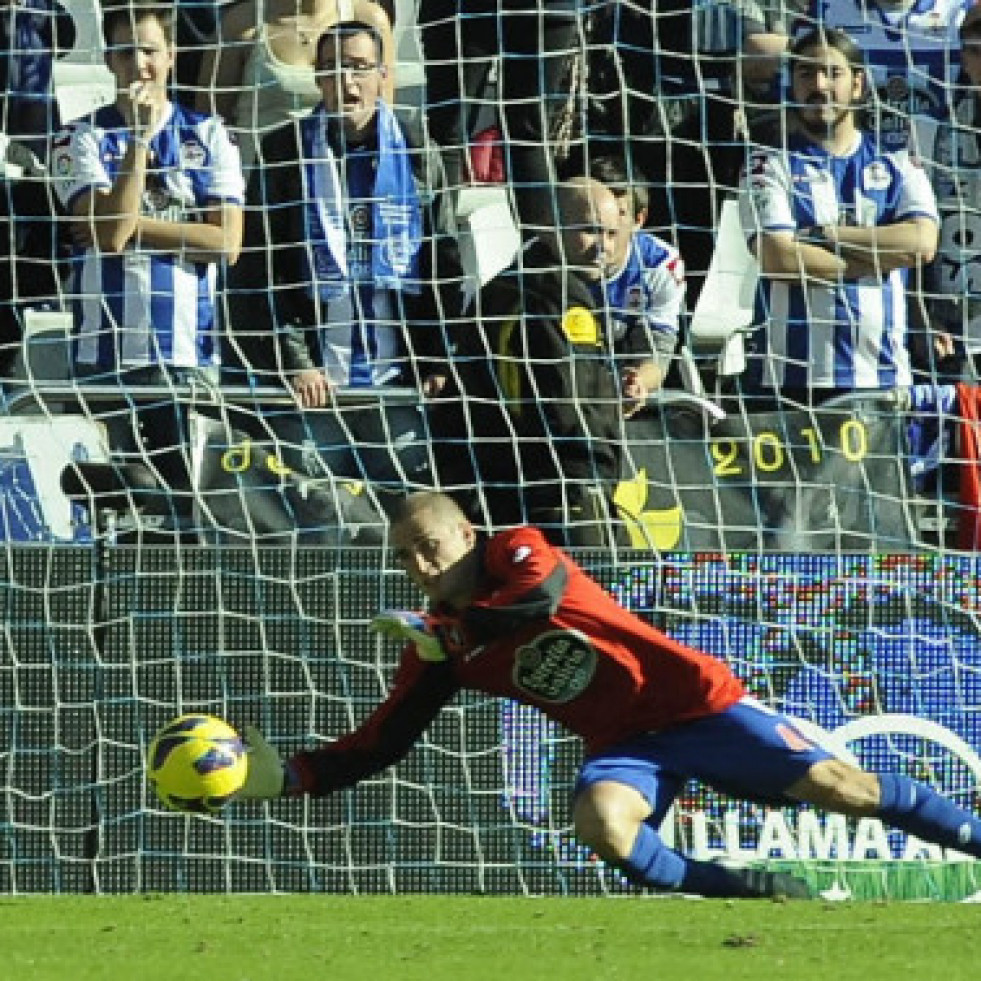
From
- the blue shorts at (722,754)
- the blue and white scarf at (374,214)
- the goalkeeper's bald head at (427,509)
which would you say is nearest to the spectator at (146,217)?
the blue and white scarf at (374,214)

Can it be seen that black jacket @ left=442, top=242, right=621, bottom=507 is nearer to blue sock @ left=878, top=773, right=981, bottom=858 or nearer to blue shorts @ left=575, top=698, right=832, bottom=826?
blue shorts @ left=575, top=698, right=832, bottom=826

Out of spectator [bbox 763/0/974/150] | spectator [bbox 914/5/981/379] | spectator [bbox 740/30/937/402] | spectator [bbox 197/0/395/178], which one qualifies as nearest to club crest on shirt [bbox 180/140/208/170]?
spectator [bbox 197/0/395/178]

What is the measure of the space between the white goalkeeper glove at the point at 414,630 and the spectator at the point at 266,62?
327 centimetres

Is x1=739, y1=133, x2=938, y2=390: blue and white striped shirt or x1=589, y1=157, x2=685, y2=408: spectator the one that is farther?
x1=739, y1=133, x2=938, y2=390: blue and white striped shirt

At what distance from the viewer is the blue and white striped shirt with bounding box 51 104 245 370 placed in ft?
29.1

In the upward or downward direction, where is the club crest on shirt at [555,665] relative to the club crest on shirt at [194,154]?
downward

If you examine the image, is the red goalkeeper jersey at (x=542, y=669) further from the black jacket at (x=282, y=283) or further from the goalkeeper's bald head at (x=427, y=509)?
the black jacket at (x=282, y=283)

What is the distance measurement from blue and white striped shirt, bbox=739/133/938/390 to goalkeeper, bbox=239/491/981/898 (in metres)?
2.42

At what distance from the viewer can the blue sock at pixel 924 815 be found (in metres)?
6.83

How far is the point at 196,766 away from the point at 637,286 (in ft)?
10.5

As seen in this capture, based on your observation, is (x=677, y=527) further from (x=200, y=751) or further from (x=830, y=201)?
(x=200, y=751)

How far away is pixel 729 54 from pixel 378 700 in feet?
10.1

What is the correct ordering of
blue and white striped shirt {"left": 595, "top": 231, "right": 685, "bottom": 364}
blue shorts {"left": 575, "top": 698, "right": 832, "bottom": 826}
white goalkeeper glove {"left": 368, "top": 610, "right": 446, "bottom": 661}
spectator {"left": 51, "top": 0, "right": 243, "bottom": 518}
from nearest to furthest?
white goalkeeper glove {"left": 368, "top": 610, "right": 446, "bottom": 661}, blue shorts {"left": 575, "top": 698, "right": 832, "bottom": 826}, spectator {"left": 51, "top": 0, "right": 243, "bottom": 518}, blue and white striped shirt {"left": 595, "top": 231, "right": 685, "bottom": 364}

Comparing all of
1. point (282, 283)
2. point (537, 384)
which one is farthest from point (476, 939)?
point (282, 283)
